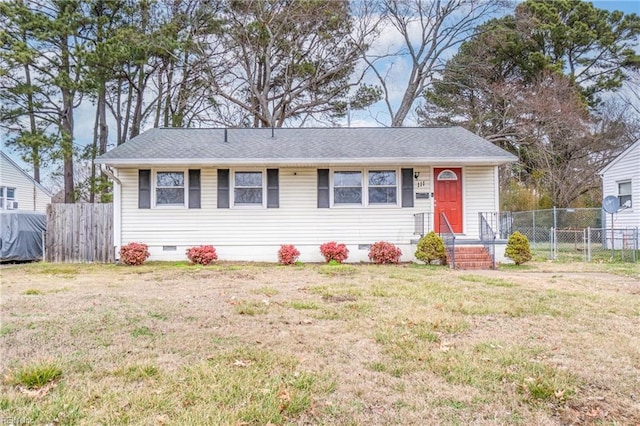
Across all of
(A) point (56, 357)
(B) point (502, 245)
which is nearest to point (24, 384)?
(A) point (56, 357)

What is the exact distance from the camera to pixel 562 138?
780 inches

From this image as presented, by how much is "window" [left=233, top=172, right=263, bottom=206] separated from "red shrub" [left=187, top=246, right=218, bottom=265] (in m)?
1.62

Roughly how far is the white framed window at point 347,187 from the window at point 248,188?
2151mm

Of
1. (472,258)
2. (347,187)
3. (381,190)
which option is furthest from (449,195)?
(347,187)

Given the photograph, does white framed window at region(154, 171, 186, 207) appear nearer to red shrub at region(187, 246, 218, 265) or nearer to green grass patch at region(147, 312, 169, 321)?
red shrub at region(187, 246, 218, 265)

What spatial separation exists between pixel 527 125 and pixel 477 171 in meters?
9.86

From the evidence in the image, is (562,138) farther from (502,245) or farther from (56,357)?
(56,357)

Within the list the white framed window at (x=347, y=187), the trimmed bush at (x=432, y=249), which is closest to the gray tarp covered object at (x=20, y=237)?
the white framed window at (x=347, y=187)

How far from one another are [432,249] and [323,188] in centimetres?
345

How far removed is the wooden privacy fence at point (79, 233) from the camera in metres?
11.6

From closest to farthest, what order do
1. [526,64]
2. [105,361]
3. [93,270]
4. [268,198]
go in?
[105,361] → [93,270] → [268,198] → [526,64]

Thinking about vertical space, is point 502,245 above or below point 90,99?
below

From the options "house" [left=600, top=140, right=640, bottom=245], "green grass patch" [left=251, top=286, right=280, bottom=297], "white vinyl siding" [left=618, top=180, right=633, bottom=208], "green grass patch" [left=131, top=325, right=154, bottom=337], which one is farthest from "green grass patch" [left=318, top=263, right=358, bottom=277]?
"white vinyl siding" [left=618, top=180, right=633, bottom=208]

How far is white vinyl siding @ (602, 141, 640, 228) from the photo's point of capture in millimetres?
14070
